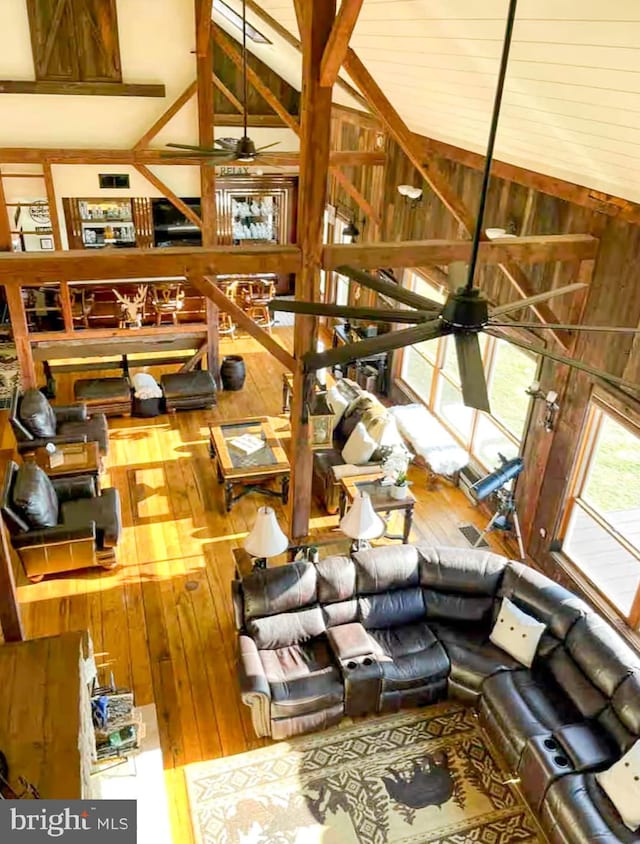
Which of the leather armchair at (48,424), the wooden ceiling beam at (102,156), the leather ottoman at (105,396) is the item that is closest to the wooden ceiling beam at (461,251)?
the wooden ceiling beam at (102,156)

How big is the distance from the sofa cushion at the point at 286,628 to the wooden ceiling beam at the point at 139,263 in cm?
277

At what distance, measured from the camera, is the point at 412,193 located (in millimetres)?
8195

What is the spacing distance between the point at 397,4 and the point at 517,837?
547cm

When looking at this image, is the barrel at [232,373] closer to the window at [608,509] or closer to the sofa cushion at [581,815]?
the window at [608,509]

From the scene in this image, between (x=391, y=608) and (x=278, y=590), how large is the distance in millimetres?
977

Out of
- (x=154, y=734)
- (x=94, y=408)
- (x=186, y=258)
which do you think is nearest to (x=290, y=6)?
(x=186, y=258)

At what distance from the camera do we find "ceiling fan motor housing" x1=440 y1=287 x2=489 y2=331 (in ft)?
8.64

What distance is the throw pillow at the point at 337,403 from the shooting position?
8461mm

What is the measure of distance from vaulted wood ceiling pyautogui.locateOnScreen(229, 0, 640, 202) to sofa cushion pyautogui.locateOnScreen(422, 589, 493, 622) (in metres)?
3.37

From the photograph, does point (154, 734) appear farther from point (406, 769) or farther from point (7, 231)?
point (7, 231)

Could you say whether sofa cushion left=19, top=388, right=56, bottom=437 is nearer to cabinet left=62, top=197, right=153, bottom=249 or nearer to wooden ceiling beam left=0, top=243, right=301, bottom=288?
wooden ceiling beam left=0, top=243, right=301, bottom=288

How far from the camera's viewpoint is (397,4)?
4.36m

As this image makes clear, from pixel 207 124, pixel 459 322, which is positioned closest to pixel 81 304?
pixel 207 124

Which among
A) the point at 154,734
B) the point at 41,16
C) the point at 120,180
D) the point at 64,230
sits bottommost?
the point at 154,734
